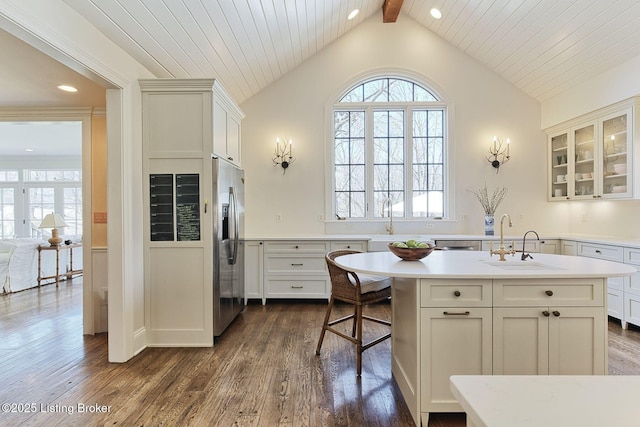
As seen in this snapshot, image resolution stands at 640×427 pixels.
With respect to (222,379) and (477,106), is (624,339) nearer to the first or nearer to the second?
(477,106)

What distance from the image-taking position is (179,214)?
2814 millimetres

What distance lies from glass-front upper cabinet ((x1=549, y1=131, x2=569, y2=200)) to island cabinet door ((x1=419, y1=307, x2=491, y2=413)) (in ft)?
11.3

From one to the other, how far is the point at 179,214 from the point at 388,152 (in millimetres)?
3045

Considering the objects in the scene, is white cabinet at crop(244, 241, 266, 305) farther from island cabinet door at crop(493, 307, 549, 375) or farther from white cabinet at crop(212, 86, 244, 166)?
island cabinet door at crop(493, 307, 549, 375)

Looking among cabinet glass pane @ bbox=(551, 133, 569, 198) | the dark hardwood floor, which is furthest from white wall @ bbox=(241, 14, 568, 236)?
the dark hardwood floor

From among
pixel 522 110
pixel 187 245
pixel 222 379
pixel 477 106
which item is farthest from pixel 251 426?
pixel 522 110

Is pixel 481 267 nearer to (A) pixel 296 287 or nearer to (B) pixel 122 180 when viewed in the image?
(A) pixel 296 287

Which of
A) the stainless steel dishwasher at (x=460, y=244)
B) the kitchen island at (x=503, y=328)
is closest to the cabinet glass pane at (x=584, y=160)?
the stainless steel dishwasher at (x=460, y=244)

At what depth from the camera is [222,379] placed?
2273 millimetres

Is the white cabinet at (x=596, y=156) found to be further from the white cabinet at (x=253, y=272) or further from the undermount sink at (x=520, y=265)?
the white cabinet at (x=253, y=272)

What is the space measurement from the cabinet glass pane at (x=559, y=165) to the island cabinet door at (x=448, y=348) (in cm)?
348

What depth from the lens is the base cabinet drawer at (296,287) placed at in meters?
4.01

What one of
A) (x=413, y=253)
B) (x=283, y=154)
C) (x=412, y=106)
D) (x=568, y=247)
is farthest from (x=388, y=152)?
(x=413, y=253)

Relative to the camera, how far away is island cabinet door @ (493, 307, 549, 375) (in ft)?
5.76
